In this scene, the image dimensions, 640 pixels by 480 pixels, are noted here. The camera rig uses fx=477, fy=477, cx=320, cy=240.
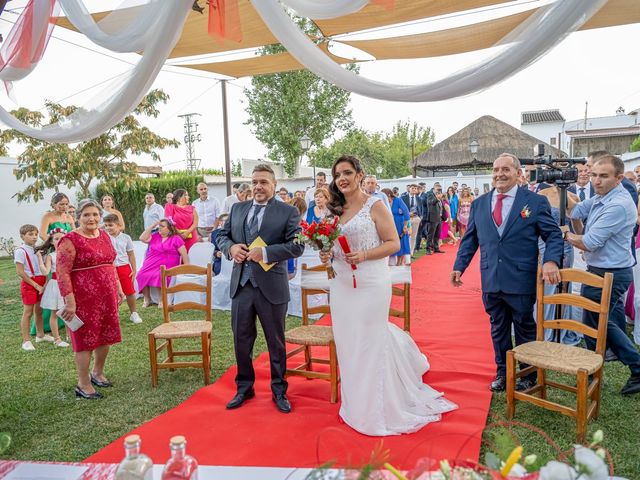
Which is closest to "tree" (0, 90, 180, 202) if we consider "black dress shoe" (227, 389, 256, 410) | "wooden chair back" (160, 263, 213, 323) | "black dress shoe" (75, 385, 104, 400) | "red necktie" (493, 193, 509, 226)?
"wooden chair back" (160, 263, 213, 323)

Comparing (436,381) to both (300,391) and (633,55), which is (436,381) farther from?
(633,55)

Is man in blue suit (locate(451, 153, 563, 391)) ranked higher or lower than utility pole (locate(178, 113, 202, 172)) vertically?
lower

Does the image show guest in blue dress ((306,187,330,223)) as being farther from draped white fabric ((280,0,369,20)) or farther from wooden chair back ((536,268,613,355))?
draped white fabric ((280,0,369,20))

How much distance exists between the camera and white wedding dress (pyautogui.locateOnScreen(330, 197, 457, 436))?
345cm

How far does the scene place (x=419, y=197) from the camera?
14695mm

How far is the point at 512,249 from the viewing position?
398 centimetres

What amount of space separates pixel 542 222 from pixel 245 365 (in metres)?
2.76

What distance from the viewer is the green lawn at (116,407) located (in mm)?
3344

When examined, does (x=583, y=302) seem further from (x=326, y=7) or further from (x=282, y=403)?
(x=326, y=7)

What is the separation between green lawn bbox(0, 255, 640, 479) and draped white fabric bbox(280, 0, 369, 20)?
2377 mm

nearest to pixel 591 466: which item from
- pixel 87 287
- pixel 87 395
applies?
pixel 87 287

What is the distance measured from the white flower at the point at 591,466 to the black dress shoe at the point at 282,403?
10.3 ft

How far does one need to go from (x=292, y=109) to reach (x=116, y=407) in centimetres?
2407

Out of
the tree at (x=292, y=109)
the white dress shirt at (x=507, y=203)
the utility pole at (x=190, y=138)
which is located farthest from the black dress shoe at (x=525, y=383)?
the utility pole at (x=190, y=138)
